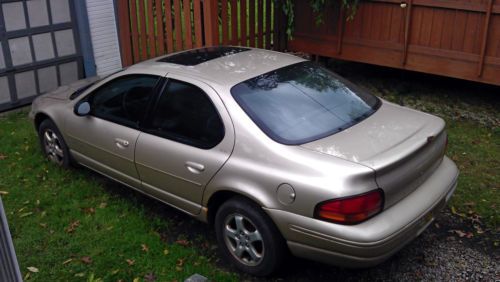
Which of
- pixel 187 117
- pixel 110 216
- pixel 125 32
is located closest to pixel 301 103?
pixel 187 117

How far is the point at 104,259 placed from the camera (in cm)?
443

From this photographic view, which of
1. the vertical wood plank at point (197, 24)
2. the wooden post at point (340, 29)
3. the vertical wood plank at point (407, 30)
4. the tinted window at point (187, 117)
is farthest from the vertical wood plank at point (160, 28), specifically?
the tinted window at point (187, 117)

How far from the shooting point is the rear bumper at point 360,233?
3.51 m

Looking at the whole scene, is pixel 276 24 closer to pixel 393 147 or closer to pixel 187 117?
pixel 187 117

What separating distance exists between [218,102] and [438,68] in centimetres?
453

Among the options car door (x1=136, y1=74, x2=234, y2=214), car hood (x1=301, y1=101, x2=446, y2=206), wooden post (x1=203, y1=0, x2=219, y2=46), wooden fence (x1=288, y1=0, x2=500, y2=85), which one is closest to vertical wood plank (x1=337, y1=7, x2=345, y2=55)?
wooden fence (x1=288, y1=0, x2=500, y2=85)

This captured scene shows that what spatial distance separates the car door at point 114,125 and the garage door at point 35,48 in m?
2.91

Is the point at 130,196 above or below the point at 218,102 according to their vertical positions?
below

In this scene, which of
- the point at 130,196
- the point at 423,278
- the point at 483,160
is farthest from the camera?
the point at 483,160

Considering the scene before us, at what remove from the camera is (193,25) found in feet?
26.1

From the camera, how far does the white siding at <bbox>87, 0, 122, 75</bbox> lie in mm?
8594

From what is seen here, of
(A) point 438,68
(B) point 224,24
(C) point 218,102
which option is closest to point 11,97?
(B) point 224,24

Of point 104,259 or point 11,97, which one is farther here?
point 11,97

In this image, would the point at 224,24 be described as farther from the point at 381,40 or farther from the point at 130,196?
the point at 130,196
